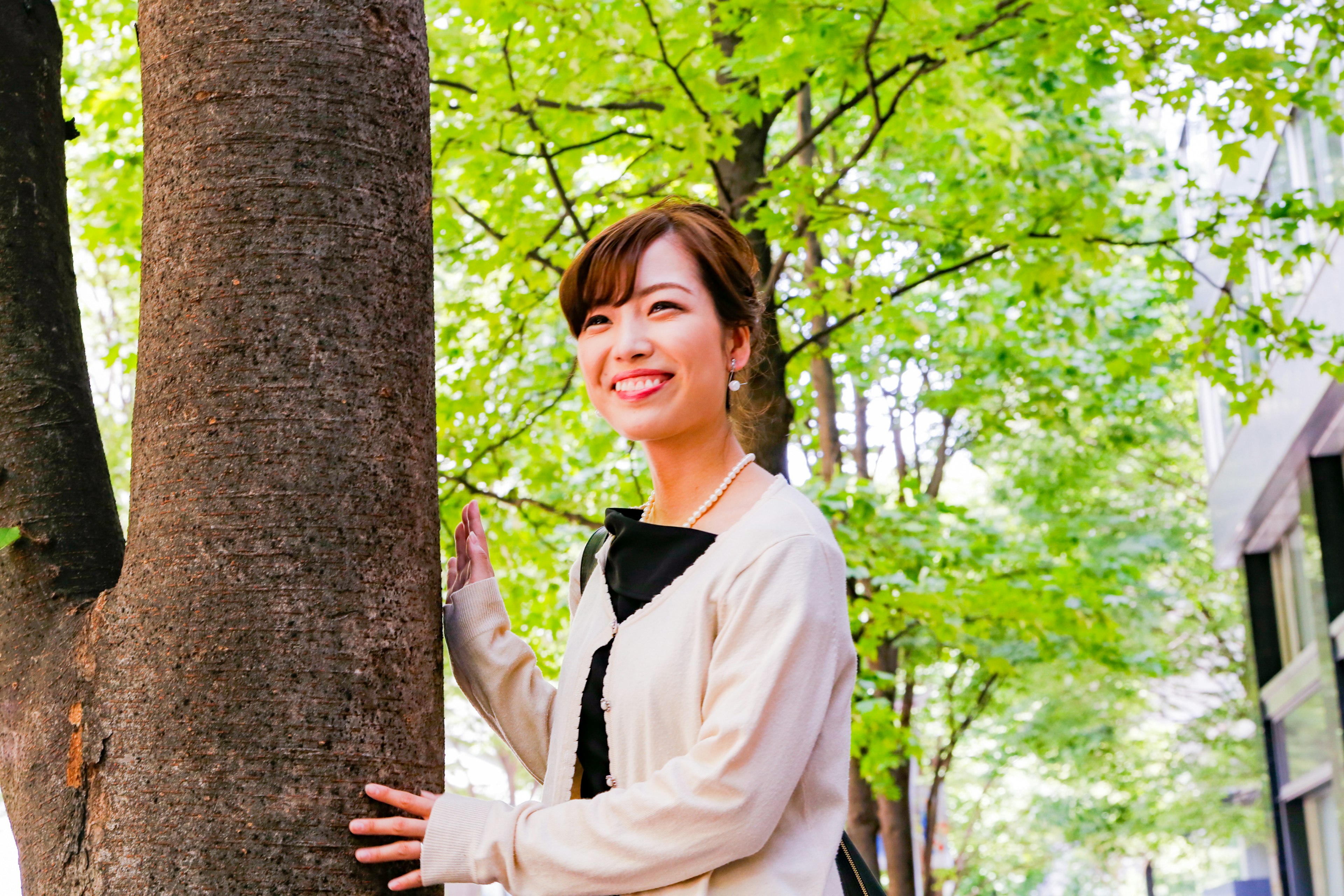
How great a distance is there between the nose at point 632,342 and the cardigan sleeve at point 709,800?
0.47 m

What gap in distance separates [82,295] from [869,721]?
1126 centimetres

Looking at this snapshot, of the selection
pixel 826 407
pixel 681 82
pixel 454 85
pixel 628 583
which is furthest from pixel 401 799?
pixel 826 407

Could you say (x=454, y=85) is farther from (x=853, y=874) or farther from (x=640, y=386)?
(x=853, y=874)

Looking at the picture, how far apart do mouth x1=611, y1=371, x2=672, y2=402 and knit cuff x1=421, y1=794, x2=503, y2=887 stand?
713 millimetres

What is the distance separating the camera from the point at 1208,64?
579 centimetres

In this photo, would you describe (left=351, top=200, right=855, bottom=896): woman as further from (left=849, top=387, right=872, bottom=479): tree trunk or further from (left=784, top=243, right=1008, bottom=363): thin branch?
(left=849, top=387, right=872, bottom=479): tree trunk

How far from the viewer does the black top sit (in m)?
2.00

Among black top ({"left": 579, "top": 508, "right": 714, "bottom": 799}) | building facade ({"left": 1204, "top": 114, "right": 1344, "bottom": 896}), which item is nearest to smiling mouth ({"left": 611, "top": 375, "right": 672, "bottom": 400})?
black top ({"left": 579, "top": 508, "right": 714, "bottom": 799})

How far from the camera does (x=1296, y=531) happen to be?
47.3ft

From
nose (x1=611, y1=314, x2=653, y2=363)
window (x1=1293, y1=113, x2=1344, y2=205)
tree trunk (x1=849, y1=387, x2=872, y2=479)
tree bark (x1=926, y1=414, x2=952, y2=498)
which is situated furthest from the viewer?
tree trunk (x1=849, y1=387, x2=872, y2=479)

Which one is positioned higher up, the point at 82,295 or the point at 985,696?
the point at 82,295

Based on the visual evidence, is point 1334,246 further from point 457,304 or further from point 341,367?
point 341,367

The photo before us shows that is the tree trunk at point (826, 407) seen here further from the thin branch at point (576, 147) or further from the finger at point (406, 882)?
the finger at point (406, 882)

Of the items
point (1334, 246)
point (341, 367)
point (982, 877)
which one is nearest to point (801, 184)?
point (341, 367)
